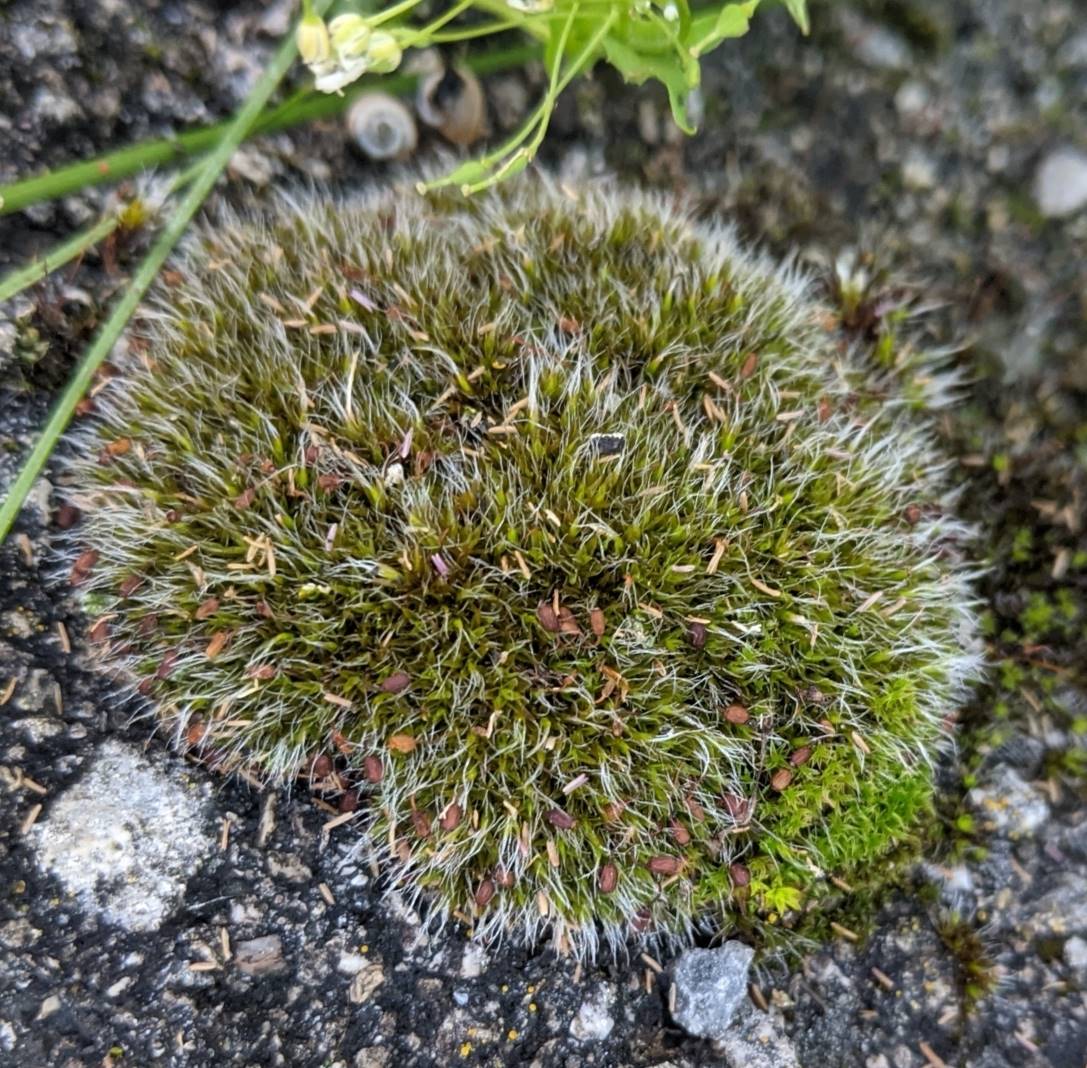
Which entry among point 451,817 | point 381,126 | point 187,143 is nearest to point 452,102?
point 381,126

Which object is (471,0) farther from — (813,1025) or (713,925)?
(813,1025)

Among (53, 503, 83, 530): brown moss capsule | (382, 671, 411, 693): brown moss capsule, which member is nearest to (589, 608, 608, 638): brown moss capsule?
(382, 671, 411, 693): brown moss capsule

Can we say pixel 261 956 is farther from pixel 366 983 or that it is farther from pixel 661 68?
pixel 661 68

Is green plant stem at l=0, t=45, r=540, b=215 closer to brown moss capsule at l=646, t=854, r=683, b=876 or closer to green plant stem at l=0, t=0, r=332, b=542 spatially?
green plant stem at l=0, t=0, r=332, b=542

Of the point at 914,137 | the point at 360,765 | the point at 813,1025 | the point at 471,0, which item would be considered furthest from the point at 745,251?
the point at 813,1025

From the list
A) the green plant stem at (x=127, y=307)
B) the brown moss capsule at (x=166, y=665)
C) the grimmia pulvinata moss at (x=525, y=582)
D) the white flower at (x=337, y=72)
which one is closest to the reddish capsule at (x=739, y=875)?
the grimmia pulvinata moss at (x=525, y=582)
